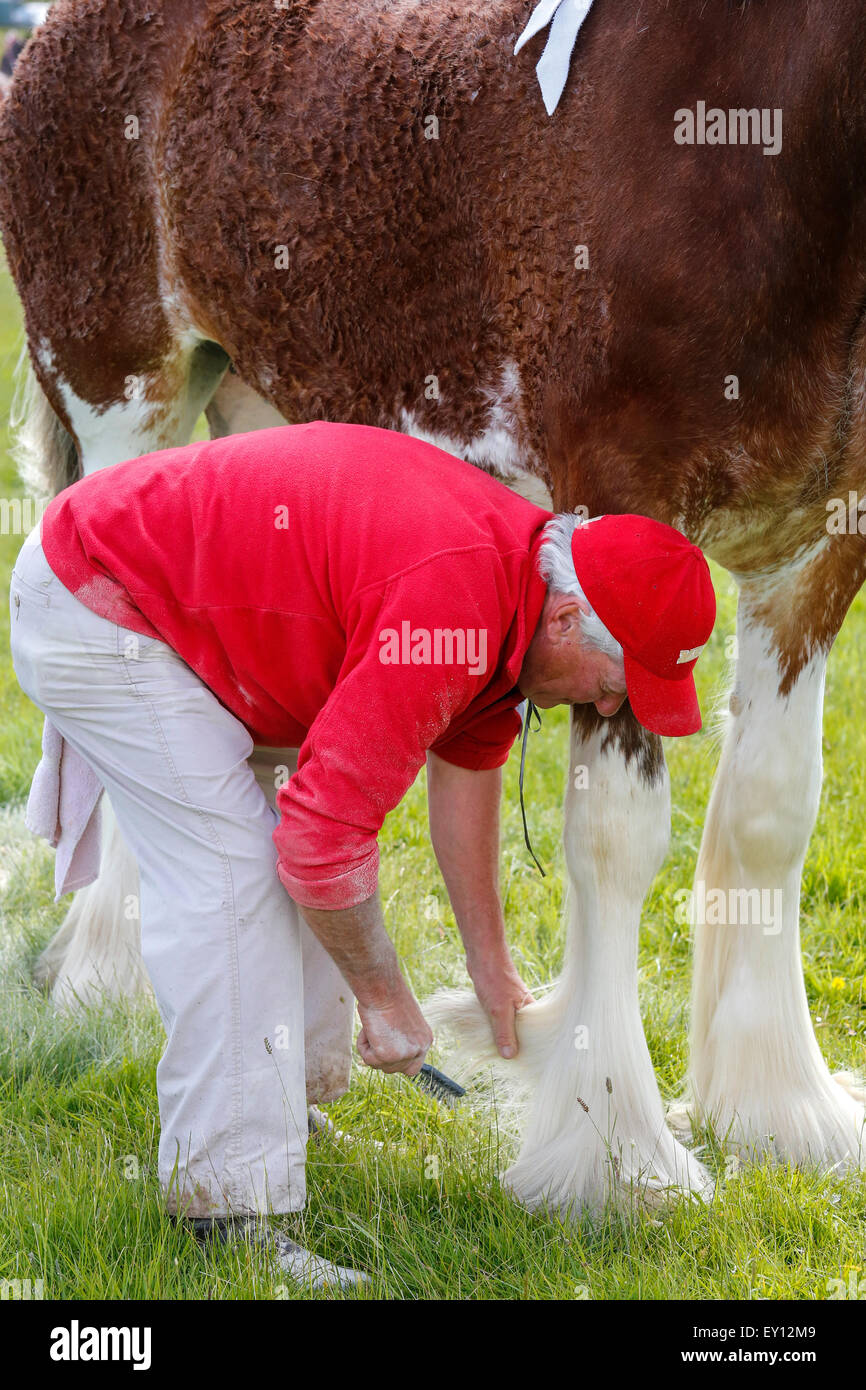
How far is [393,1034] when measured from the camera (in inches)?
97.4

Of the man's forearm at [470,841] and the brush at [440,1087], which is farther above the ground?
the man's forearm at [470,841]

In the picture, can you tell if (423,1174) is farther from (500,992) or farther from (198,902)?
(198,902)

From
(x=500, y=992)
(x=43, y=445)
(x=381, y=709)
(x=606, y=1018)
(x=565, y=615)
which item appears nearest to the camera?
(x=381, y=709)

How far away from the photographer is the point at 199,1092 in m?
2.51

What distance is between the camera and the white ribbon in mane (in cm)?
274

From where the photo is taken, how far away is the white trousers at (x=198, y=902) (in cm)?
248

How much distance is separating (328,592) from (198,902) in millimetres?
577

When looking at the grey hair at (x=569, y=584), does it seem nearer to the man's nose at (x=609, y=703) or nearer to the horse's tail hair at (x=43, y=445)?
the man's nose at (x=609, y=703)

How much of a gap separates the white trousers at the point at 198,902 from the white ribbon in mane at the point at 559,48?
1277mm

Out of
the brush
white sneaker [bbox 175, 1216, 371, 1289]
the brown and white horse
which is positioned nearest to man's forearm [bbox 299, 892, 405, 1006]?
white sneaker [bbox 175, 1216, 371, 1289]

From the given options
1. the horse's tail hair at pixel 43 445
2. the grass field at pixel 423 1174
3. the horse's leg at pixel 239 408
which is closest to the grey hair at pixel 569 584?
the grass field at pixel 423 1174

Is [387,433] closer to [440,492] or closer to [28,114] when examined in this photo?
[440,492]

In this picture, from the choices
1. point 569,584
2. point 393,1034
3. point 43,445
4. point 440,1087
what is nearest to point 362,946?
point 393,1034

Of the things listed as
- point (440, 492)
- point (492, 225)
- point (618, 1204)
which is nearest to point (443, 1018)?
point (618, 1204)
